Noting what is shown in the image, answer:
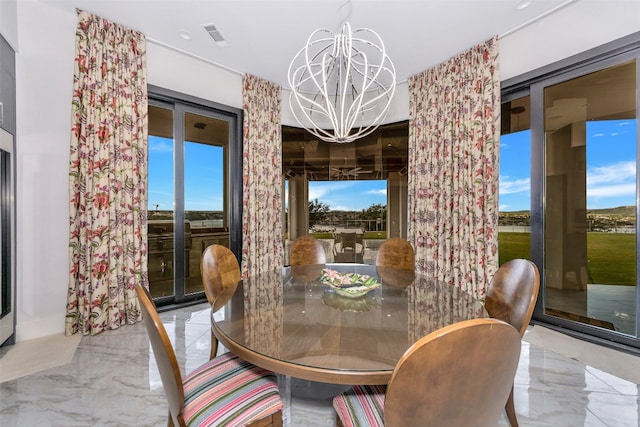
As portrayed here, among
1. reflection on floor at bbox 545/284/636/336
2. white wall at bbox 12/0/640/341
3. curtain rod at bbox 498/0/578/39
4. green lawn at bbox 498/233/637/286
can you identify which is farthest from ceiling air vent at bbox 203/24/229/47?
reflection on floor at bbox 545/284/636/336

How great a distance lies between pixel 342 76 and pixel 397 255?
2.22 m

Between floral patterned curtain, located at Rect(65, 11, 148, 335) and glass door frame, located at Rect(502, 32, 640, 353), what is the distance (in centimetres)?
376

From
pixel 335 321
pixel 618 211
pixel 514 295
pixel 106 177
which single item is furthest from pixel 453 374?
pixel 106 177

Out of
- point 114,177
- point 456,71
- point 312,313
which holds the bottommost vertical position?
point 312,313

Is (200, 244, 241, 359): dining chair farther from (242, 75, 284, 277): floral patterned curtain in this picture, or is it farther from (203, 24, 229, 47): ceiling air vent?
(203, 24, 229, 47): ceiling air vent

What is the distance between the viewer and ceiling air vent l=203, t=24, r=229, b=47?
278 centimetres

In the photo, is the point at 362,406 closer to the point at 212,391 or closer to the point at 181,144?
the point at 212,391

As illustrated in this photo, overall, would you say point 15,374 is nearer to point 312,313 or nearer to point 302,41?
point 312,313

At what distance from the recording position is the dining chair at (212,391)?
96 cm

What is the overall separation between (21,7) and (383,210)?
4431mm

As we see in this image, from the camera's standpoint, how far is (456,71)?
3.27 metres

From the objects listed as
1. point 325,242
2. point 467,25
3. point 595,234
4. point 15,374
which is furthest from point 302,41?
point 15,374

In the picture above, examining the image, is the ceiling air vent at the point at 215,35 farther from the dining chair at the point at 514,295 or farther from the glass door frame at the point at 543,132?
the dining chair at the point at 514,295

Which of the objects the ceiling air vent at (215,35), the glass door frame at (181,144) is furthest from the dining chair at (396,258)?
the ceiling air vent at (215,35)
